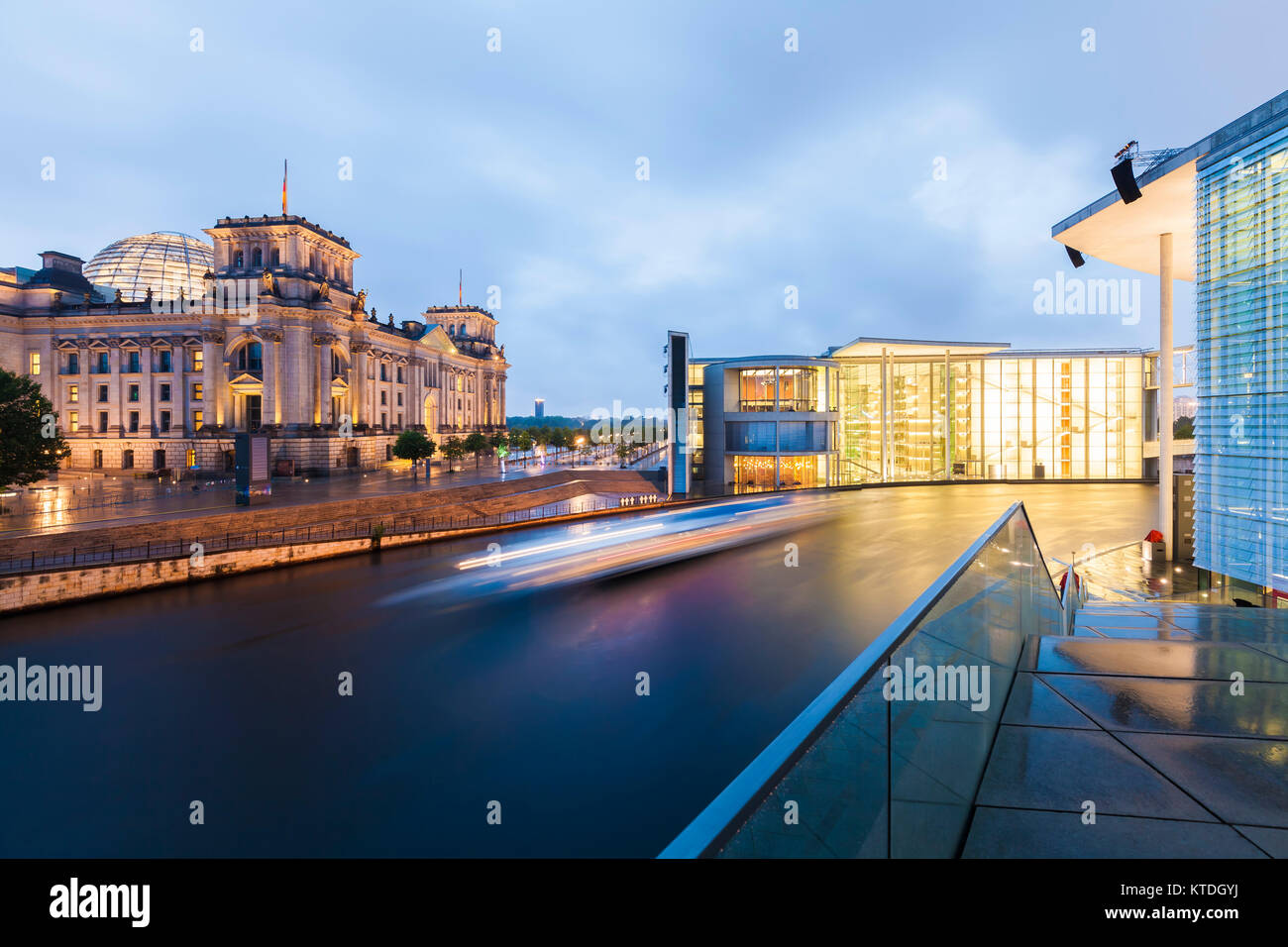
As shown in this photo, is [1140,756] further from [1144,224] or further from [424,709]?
[1144,224]

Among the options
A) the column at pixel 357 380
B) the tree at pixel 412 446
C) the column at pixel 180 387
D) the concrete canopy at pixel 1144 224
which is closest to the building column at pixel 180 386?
the column at pixel 180 387

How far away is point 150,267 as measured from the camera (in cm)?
7712

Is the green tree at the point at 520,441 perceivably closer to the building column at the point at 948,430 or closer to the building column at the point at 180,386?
the building column at the point at 180,386

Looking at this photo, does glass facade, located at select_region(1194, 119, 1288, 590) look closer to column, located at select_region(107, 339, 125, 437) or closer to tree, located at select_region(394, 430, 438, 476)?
tree, located at select_region(394, 430, 438, 476)

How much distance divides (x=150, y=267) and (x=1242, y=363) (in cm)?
10222

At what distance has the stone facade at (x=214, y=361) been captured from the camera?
2261 inches

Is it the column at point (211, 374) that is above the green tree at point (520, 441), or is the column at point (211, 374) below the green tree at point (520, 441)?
above

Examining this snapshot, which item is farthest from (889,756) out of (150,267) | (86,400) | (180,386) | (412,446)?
(150,267)

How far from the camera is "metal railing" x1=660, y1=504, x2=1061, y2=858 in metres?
1.67

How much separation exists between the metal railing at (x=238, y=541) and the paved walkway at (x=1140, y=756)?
94.9 ft

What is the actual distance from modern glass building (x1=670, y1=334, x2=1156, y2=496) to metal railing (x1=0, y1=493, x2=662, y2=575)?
18.1 m

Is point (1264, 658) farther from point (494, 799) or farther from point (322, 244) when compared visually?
point (322, 244)

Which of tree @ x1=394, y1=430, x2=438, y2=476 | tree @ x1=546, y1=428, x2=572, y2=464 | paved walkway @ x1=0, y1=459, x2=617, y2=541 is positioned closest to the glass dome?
paved walkway @ x1=0, y1=459, x2=617, y2=541
